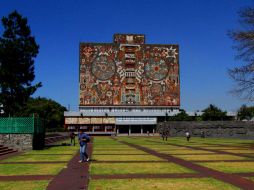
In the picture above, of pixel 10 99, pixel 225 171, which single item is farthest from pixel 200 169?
pixel 10 99

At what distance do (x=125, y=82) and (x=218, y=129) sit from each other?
4796 cm

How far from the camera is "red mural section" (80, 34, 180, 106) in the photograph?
11731 cm

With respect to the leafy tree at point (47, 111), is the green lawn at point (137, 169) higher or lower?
lower

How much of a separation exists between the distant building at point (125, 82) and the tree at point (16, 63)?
75.3 meters

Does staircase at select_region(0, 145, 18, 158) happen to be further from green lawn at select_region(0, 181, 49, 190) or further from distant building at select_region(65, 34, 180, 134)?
distant building at select_region(65, 34, 180, 134)

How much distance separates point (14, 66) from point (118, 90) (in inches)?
3131

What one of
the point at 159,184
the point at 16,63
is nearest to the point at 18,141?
the point at 16,63

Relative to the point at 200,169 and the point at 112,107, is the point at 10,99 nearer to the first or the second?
the point at 200,169

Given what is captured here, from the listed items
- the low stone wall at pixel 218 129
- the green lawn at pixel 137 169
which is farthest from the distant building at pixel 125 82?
the green lawn at pixel 137 169

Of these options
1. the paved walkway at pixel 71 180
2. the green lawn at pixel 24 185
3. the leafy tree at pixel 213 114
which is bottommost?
the green lawn at pixel 24 185

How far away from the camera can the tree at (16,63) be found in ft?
132

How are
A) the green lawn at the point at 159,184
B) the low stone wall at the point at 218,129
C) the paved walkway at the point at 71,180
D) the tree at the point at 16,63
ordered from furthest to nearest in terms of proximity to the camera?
1. the low stone wall at the point at 218,129
2. the tree at the point at 16,63
3. the paved walkway at the point at 71,180
4. the green lawn at the point at 159,184

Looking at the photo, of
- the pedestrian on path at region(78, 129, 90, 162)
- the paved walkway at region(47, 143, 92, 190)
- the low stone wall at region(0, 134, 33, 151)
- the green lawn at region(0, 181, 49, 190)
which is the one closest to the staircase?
the low stone wall at region(0, 134, 33, 151)

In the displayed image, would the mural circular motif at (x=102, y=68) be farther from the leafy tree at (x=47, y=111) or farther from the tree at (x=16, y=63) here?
the tree at (x=16, y=63)
